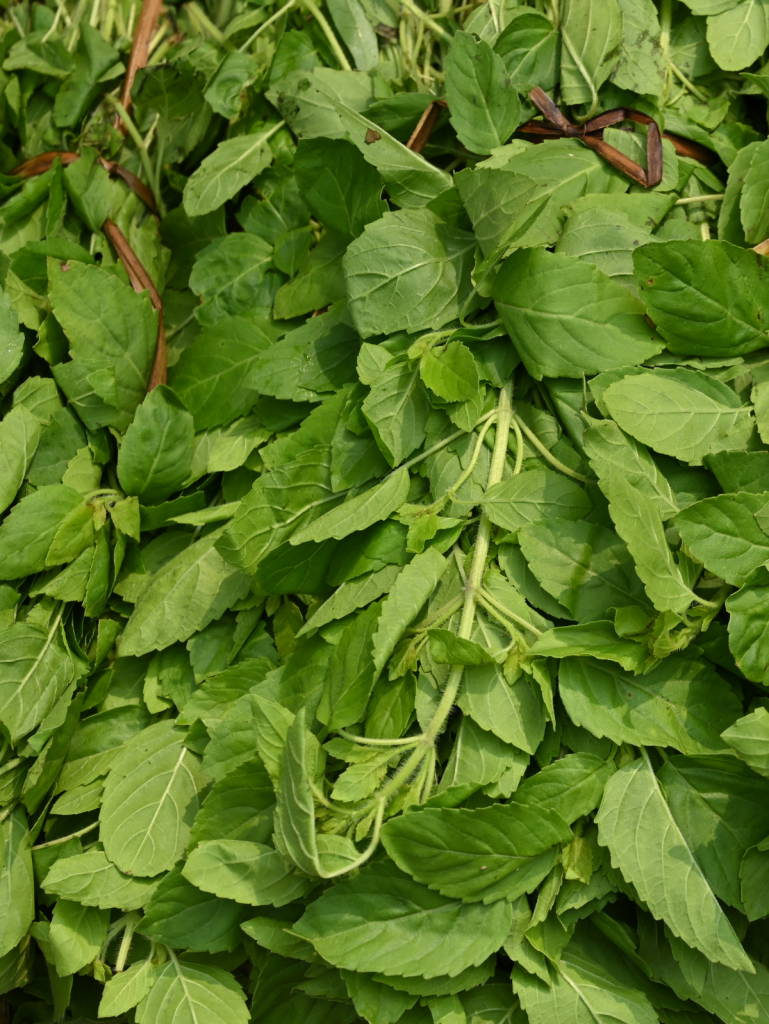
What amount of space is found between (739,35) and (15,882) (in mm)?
1160

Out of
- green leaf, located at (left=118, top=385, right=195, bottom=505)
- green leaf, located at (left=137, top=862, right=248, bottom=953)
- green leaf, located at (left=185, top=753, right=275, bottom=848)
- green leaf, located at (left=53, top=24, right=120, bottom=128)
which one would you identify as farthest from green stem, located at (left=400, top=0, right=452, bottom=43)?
green leaf, located at (left=137, top=862, right=248, bottom=953)

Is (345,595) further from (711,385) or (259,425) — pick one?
(711,385)

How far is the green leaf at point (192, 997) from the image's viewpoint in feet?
2.46

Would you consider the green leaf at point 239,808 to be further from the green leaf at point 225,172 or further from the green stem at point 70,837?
the green leaf at point 225,172

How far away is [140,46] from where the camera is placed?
1.09 meters

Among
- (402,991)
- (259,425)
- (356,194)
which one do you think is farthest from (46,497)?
(402,991)

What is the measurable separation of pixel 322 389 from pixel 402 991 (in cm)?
57

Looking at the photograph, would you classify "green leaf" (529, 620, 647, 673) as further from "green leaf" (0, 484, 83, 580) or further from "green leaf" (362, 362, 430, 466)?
"green leaf" (0, 484, 83, 580)

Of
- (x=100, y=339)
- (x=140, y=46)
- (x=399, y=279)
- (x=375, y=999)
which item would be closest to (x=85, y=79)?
(x=140, y=46)

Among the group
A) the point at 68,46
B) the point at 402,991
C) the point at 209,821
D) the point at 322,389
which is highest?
the point at 68,46

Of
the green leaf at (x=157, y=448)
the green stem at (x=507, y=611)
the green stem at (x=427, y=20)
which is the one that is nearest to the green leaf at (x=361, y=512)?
the green stem at (x=507, y=611)

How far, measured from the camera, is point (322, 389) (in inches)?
34.0

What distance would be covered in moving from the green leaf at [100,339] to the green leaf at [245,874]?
1.65 feet

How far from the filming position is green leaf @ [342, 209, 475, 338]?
80 centimetres
